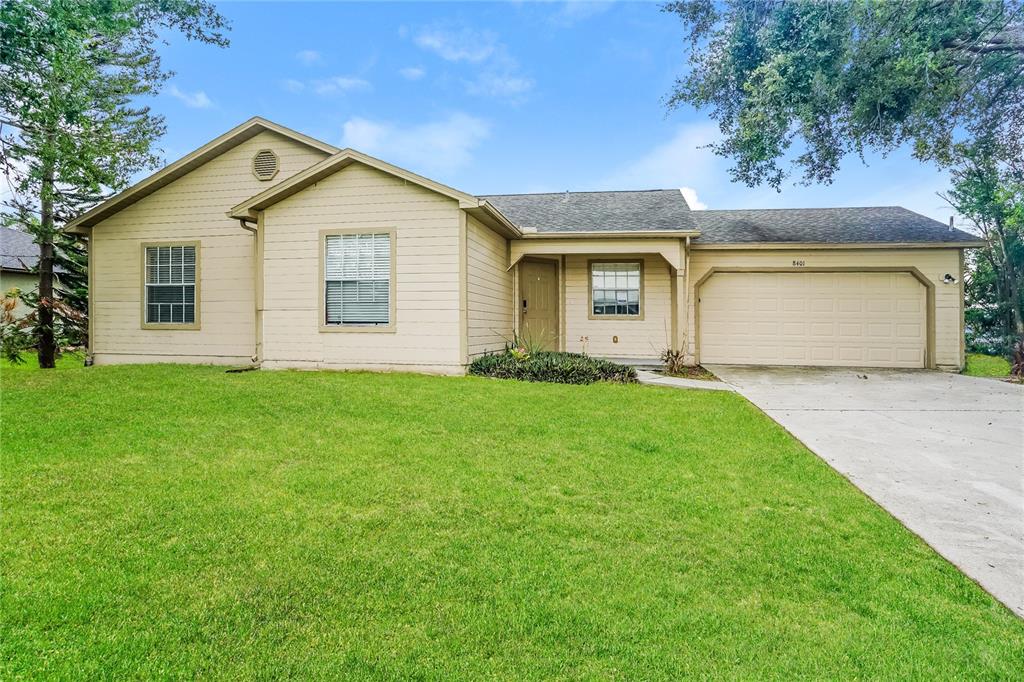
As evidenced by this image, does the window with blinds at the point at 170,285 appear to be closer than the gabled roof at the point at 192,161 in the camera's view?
No

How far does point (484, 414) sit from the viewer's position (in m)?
6.01

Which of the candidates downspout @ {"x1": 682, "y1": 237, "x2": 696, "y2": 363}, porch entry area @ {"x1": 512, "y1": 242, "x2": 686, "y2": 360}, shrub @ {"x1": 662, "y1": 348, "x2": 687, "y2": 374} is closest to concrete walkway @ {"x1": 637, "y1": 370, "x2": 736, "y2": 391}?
shrub @ {"x1": 662, "y1": 348, "x2": 687, "y2": 374}

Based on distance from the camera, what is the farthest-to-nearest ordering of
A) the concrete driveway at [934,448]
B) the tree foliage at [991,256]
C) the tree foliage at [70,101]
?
1. the tree foliage at [991,256]
2. the tree foliage at [70,101]
3. the concrete driveway at [934,448]

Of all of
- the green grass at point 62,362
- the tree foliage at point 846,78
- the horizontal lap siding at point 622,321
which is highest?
the tree foliage at point 846,78

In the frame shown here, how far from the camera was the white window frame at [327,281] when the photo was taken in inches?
357

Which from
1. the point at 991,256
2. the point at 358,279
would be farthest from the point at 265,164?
the point at 991,256

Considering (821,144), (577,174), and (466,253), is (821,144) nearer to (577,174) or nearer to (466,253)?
(577,174)

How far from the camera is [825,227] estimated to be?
12.4 metres

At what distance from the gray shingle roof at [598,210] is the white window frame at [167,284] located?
247 inches

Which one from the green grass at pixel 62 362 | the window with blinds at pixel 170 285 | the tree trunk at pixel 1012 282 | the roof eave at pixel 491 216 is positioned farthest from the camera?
the tree trunk at pixel 1012 282

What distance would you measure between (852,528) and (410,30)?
13.0 meters

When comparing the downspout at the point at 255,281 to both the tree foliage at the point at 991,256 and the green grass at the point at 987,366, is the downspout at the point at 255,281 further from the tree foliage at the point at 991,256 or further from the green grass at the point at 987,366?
the tree foliage at the point at 991,256

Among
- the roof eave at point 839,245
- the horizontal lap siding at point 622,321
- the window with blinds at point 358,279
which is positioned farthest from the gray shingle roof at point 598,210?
the window with blinds at point 358,279

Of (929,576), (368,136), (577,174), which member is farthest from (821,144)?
(368,136)
